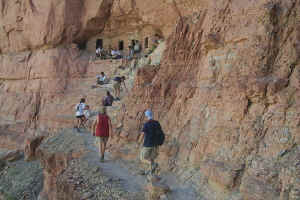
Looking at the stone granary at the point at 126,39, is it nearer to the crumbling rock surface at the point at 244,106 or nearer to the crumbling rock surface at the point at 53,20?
the crumbling rock surface at the point at 53,20

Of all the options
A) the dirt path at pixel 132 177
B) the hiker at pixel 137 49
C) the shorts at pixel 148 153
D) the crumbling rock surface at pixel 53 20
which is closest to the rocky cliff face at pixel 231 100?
the dirt path at pixel 132 177

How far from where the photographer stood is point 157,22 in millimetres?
14016

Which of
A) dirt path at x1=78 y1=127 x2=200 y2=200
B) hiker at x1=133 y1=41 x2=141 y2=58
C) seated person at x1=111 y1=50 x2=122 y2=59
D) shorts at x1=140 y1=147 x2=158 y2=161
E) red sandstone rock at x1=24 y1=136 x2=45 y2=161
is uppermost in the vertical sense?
hiker at x1=133 y1=41 x2=141 y2=58

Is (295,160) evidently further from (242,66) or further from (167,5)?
(167,5)

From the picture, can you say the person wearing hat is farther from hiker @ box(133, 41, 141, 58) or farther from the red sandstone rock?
hiker @ box(133, 41, 141, 58)

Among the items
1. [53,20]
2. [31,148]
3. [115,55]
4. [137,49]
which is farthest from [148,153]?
[53,20]

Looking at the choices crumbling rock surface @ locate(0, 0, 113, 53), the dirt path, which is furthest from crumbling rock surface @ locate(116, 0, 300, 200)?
crumbling rock surface @ locate(0, 0, 113, 53)

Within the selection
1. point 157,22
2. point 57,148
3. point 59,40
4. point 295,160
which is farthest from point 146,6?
point 295,160

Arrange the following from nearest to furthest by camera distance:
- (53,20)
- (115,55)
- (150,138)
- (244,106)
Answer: (244,106) → (150,138) → (115,55) → (53,20)

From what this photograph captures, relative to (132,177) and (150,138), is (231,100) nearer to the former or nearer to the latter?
(150,138)

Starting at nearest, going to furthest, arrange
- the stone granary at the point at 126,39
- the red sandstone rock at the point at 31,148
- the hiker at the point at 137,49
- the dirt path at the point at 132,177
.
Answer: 1. the dirt path at the point at 132,177
2. the red sandstone rock at the point at 31,148
3. the stone granary at the point at 126,39
4. the hiker at the point at 137,49

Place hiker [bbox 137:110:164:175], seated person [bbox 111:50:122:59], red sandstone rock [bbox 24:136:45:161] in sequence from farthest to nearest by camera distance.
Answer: seated person [bbox 111:50:122:59] < red sandstone rock [bbox 24:136:45:161] < hiker [bbox 137:110:164:175]

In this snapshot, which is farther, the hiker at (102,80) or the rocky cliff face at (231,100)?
the hiker at (102,80)

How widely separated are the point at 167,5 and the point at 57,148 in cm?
858
